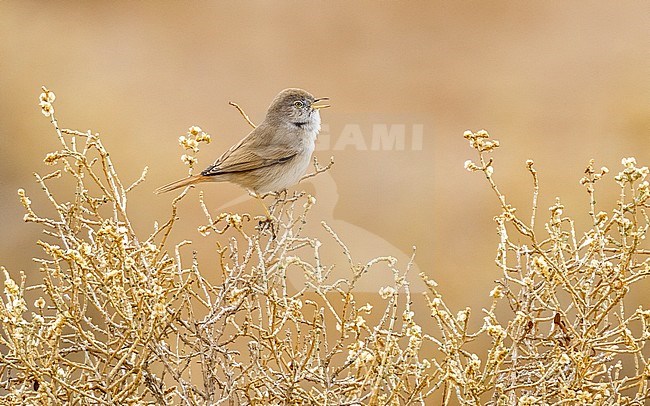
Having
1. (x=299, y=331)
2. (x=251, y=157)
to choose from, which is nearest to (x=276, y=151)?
(x=251, y=157)

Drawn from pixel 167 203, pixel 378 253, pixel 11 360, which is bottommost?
pixel 11 360

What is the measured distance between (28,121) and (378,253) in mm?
696

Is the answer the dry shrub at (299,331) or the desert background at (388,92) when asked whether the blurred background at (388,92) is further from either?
the dry shrub at (299,331)

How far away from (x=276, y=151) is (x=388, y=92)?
1.48ft

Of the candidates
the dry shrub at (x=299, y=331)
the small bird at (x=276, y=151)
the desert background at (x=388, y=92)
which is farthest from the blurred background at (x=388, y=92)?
the dry shrub at (x=299, y=331)

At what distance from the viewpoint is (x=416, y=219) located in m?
1.31

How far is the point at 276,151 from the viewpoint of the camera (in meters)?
0.93

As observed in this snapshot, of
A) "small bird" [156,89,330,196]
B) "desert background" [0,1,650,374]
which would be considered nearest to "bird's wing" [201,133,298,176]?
"small bird" [156,89,330,196]

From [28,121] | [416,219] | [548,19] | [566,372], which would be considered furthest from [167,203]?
[566,372]

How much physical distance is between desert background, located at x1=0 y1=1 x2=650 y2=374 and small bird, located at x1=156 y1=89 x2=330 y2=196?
331 millimetres

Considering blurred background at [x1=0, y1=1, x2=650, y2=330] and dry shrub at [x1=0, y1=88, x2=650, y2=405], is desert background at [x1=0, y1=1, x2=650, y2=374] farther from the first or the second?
dry shrub at [x1=0, y1=88, x2=650, y2=405]

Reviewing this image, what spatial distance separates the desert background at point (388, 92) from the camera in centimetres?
132

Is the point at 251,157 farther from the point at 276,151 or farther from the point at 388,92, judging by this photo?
the point at 388,92

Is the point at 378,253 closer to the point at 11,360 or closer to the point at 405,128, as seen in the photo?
the point at 405,128
